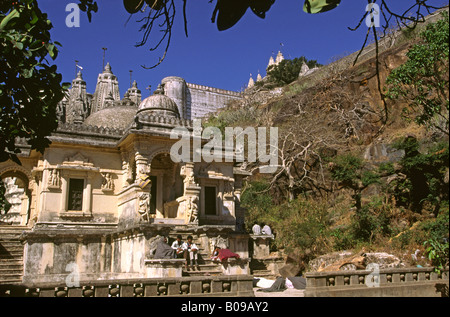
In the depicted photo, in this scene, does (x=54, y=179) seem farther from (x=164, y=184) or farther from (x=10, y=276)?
(x=164, y=184)

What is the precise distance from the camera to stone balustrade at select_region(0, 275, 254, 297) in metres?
7.93

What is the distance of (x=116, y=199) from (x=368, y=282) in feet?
36.4

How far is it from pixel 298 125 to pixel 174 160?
1420 cm

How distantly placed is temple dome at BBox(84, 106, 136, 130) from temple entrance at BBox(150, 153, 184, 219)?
99.0 inches

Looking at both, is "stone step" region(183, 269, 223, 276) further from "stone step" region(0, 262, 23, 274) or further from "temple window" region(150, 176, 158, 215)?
"stone step" region(0, 262, 23, 274)

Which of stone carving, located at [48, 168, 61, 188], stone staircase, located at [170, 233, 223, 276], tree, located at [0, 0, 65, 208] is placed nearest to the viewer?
tree, located at [0, 0, 65, 208]

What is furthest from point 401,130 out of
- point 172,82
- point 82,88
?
point 82,88

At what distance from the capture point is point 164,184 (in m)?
19.2

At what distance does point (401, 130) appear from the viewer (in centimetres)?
2225

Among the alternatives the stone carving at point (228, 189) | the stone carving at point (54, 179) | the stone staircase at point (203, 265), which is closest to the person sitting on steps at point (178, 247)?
the stone staircase at point (203, 265)

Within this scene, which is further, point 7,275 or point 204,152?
point 204,152

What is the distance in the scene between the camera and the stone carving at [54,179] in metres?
16.9

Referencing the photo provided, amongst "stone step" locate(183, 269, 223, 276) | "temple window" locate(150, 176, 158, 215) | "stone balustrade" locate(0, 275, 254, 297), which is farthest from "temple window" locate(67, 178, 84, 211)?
"stone balustrade" locate(0, 275, 254, 297)

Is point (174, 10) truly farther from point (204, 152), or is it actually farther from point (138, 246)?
point (204, 152)
